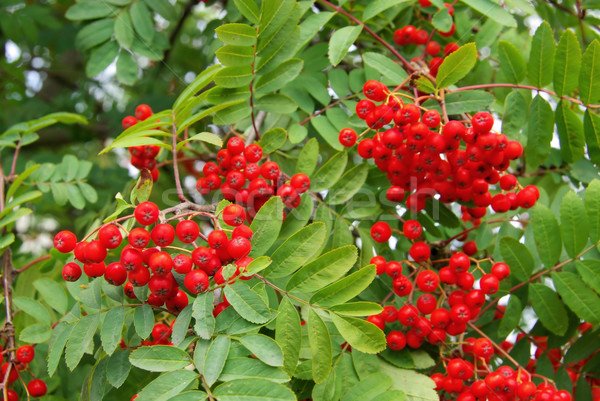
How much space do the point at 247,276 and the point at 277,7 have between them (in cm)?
107

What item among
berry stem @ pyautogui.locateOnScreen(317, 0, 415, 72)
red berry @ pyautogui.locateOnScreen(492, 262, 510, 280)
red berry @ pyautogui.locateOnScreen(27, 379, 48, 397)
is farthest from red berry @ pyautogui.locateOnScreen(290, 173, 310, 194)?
red berry @ pyautogui.locateOnScreen(27, 379, 48, 397)

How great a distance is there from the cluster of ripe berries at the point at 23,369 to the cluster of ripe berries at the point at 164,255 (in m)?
0.68

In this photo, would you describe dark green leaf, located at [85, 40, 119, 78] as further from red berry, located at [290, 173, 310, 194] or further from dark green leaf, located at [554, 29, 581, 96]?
dark green leaf, located at [554, 29, 581, 96]

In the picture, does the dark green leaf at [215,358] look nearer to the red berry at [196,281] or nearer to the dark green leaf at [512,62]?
the red berry at [196,281]

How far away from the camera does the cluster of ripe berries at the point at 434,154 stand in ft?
6.32

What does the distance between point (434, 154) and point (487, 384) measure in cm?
84

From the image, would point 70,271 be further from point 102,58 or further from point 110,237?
point 102,58

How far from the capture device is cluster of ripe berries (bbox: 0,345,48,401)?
210 cm

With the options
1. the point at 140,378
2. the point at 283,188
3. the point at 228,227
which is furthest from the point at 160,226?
the point at 140,378

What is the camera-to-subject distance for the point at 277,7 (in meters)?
2.05

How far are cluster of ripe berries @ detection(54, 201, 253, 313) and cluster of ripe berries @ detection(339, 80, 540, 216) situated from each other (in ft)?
2.21

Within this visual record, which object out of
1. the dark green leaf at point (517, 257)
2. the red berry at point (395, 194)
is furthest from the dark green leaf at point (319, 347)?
the dark green leaf at point (517, 257)

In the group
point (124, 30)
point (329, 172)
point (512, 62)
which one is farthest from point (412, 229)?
point (124, 30)

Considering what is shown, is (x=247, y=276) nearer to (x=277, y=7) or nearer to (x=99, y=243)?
(x=99, y=243)
